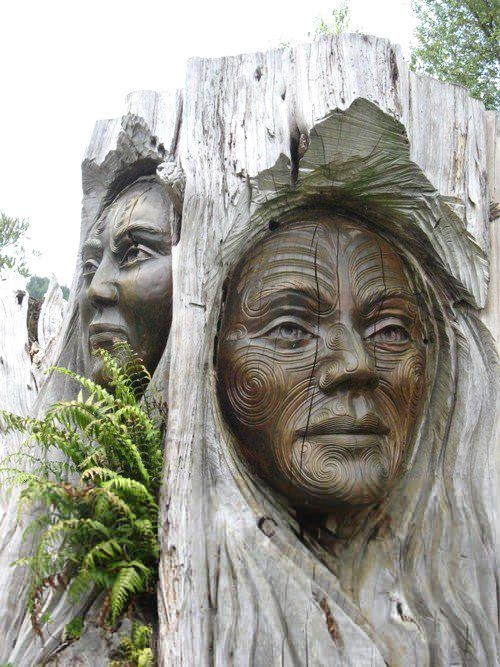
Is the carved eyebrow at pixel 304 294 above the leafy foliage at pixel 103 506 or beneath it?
above

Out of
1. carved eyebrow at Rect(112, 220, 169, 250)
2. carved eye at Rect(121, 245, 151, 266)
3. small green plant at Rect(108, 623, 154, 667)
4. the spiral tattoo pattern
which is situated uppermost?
carved eyebrow at Rect(112, 220, 169, 250)

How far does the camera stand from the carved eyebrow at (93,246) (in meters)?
4.75

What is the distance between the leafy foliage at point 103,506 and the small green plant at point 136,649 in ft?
0.35

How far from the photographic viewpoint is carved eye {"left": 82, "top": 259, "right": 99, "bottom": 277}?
15.7ft

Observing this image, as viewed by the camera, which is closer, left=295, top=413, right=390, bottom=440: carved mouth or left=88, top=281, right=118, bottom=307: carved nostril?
left=295, top=413, right=390, bottom=440: carved mouth

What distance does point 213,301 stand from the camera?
12.8 ft

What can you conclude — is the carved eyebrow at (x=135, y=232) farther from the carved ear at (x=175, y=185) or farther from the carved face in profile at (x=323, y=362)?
the carved face in profile at (x=323, y=362)

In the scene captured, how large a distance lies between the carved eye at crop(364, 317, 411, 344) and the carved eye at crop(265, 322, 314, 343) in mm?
294

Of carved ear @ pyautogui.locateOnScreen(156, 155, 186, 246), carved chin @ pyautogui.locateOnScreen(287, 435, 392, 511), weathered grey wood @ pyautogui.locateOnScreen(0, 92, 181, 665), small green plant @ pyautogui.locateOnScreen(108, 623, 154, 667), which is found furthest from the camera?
carved ear @ pyautogui.locateOnScreen(156, 155, 186, 246)

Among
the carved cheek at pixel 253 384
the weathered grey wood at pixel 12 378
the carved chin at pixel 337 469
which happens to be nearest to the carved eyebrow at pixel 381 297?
the carved cheek at pixel 253 384

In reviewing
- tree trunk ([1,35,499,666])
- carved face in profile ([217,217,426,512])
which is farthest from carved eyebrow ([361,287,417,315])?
tree trunk ([1,35,499,666])

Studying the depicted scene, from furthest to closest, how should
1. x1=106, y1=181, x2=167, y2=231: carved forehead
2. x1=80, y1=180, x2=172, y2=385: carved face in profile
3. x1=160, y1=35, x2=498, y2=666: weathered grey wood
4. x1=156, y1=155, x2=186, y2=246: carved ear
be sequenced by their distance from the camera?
x1=106, y1=181, x2=167, y2=231: carved forehead, x1=80, y1=180, x2=172, y2=385: carved face in profile, x1=156, y1=155, x2=186, y2=246: carved ear, x1=160, y1=35, x2=498, y2=666: weathered grey wood

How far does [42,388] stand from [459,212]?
2.45m

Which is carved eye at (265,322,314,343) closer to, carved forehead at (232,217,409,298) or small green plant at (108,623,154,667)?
carved forehead at (232,217,409,298)
